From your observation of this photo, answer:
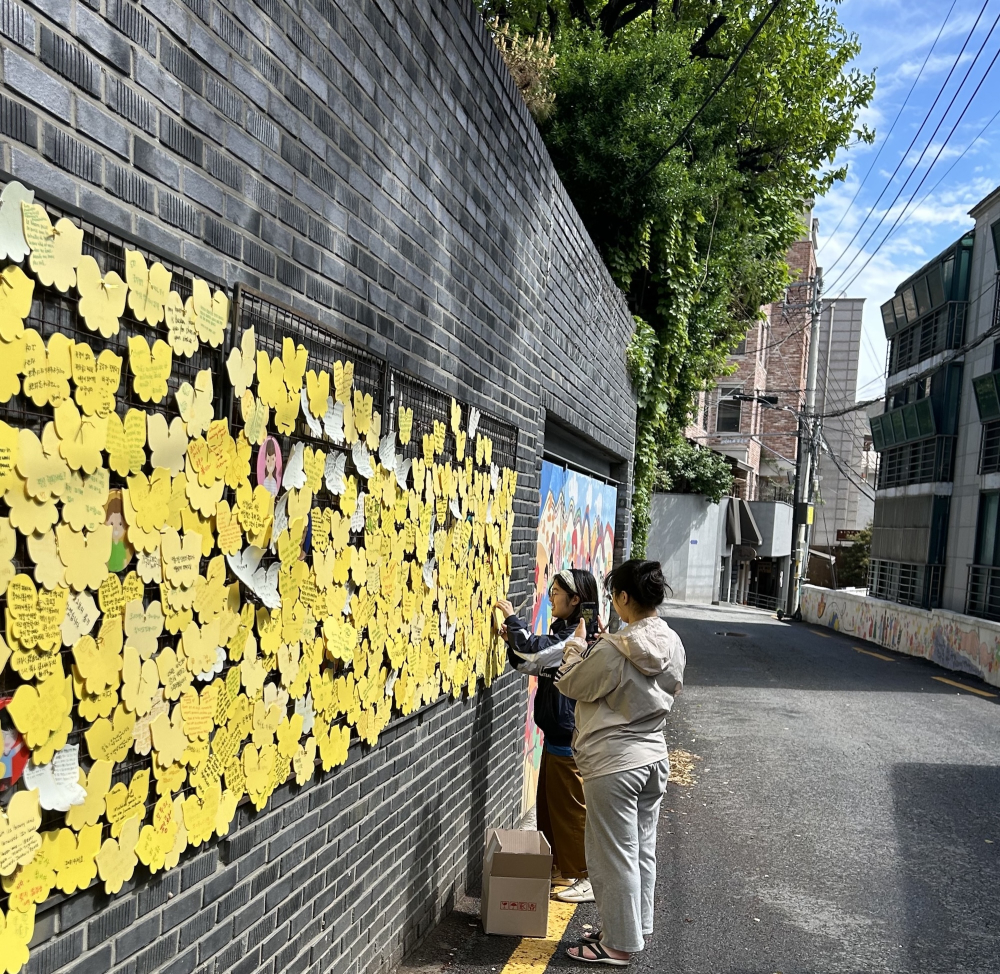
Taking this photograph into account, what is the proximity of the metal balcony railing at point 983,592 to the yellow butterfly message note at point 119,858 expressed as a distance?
20899 millimetres

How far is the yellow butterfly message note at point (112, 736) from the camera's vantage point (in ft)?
6.34

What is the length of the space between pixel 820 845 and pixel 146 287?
632cm

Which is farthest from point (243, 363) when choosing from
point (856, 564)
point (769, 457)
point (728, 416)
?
point (769, 457)

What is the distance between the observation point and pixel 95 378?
1.88 metres

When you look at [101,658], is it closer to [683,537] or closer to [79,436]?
[79,436]

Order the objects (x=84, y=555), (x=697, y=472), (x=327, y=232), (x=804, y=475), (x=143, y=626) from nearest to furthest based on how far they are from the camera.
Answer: (x=84, y=555) < (x=143, y=626) < (x=327, y=232) < (x=804, y=475) < (x=697, y=472)

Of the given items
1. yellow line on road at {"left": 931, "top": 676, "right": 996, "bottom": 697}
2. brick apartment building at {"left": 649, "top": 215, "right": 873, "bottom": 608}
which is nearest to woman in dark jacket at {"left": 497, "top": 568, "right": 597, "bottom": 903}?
yellow line on road at {"left": 931, "top": 676, "right": 996, "bottom": 697}

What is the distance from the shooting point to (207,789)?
2.41 m

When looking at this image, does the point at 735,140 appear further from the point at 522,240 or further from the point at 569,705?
the point at 569,705

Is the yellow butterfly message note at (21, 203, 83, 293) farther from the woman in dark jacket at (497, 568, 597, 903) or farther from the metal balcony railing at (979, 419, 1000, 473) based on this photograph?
the metal balcony railing at (979, 419, 1000, 473)

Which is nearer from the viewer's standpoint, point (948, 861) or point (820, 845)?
point (948, 861)

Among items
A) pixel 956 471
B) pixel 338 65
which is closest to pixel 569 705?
pixel 338 65

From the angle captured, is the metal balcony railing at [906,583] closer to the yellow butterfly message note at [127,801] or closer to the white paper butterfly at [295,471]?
the white paper butterfly at [295,471]

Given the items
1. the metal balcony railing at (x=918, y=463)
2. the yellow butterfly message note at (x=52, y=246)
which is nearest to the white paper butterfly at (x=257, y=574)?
the yellow butterfly message note at (x=52, y=246)
